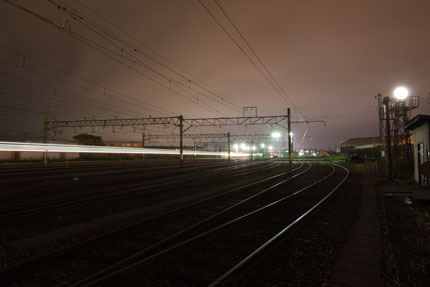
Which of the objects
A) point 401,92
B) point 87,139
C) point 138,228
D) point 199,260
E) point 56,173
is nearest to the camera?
point 199,260

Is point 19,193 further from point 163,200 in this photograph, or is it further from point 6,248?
point 6,248

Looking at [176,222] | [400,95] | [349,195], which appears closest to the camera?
[176,222]

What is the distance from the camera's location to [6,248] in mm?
5793

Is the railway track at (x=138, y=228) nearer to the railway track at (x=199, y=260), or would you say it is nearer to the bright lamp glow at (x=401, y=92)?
the railway track at (x=199, y=260)

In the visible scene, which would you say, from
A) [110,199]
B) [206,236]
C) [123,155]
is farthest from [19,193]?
[123,155]

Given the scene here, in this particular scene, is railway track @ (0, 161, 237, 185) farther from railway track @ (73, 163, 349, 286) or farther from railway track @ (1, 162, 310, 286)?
railway track @ (73, 163, 349, 286)

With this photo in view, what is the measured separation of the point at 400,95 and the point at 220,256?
22.2 meters

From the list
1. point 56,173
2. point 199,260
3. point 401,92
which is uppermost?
point 401,92

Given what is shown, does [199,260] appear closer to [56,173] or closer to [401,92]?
[401,92]

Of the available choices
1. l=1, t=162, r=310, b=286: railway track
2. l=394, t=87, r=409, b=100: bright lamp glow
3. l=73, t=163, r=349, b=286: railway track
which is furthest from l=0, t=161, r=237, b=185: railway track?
l=394, t=87, r=409, b=100: bright lamp glow

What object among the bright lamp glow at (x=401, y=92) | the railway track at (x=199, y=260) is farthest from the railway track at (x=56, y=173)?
the bright lamp glow at (x=401, y=92)

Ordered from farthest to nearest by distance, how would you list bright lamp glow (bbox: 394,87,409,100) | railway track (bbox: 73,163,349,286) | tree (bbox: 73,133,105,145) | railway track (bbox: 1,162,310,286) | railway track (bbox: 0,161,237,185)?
tree (bbox: 73,133,105,145) < bright lamp glow (bbox: 394,87,409,100) < railway track (bbox: 0,161,237,185) < railway track (bbox: 1,162,310,286) < railway track (bbox: 73,163,349,286)

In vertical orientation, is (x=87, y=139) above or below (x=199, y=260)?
above

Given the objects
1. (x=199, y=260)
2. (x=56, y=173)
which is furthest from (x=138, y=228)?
(x=56, y=173)
